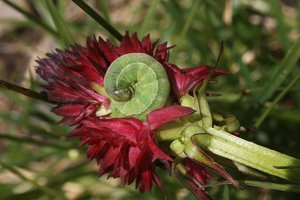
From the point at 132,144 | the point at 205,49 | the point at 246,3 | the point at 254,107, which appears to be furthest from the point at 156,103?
the point at 246,3

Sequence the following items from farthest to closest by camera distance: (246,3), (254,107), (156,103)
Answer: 1. (246,3)
2. (254,107)
3. (156,103)

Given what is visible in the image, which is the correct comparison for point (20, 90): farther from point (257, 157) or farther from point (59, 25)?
point (257, 157)

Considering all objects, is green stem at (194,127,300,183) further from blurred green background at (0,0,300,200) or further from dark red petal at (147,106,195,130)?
blurred green background at (0,0,300,200)

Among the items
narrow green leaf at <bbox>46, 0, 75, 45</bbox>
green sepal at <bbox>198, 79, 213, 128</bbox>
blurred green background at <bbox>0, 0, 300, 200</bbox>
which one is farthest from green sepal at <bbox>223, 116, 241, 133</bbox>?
narrow green leaf at <bbox>46, 0, 75, 45</bbox>

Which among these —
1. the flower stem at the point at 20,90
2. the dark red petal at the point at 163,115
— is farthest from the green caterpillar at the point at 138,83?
the flower stem at the point at 20,90

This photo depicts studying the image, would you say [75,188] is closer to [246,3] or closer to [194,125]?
[246,3]
